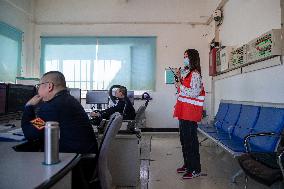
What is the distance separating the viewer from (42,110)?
1.91m

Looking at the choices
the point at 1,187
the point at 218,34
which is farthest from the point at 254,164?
the point at 218,34

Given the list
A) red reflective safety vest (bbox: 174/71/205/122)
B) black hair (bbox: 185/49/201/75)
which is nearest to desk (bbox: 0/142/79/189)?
red reflective safety vest (bbox: 174/71/205/122)

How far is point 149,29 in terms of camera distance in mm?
7812

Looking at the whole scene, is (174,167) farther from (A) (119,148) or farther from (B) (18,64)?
(B) (18,64)

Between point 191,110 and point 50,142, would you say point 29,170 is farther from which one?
point 191,110

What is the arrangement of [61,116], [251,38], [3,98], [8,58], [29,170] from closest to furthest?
[29,170] < [61,116] < [3,98] < [251,38] < [8,58]

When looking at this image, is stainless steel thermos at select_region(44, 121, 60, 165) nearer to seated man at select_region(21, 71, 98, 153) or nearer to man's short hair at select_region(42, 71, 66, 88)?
seated man at select_region(21, 71, 98, 153)

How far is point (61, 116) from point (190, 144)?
2023mm

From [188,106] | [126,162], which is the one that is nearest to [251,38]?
[188,106]

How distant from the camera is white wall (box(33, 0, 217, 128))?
25.3ft

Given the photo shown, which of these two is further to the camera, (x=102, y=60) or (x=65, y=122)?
(x=102, y=60)

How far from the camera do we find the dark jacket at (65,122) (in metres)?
1.90

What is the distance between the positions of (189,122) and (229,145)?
0.53 metres

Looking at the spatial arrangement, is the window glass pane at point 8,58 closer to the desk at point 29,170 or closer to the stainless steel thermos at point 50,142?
the desk at point 29,170
